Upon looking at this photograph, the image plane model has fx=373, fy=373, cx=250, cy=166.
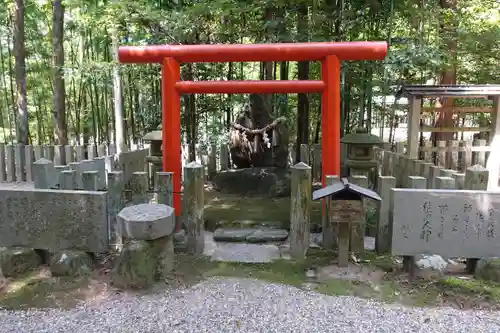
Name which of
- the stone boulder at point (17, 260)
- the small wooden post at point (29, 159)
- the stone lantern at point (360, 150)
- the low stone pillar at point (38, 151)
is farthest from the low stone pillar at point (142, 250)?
the small wooden post at point (29, 159)

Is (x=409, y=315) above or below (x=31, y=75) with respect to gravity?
below

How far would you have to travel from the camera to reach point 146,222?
3.63 metres

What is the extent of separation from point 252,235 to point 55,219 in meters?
2.40

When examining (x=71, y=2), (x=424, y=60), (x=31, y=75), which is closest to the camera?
(x=424, y=60)

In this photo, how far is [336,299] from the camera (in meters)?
3.51

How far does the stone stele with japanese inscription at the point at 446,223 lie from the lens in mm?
3703

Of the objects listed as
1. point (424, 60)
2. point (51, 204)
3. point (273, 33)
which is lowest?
point (51, 204)

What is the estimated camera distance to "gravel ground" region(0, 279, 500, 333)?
308 centimetres

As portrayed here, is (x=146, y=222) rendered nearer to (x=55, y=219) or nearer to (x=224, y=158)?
(x=55, y=219)

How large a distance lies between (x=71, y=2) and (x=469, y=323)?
25.5 feet

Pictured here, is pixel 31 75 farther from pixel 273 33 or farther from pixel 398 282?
pixel 398 282

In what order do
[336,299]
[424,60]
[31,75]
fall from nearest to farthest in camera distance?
[336,299] → [424,60] → [31,75]

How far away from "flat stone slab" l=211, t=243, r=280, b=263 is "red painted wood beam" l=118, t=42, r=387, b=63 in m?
2.51


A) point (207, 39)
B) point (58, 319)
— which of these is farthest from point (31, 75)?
point (58, 319)
